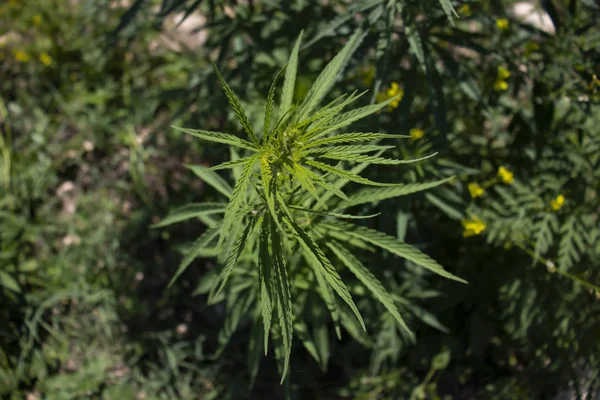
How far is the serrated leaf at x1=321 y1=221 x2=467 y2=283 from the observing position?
1.77 meters

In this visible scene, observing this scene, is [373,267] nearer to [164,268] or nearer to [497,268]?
[497,268]

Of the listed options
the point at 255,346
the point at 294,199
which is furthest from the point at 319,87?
the point at 255,346

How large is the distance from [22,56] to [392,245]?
→ 10.7ft

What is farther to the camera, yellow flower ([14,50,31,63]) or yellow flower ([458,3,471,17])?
yellow flower ([14,50,31,63])

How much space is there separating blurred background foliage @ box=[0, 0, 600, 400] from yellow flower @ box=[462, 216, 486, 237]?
0.01m

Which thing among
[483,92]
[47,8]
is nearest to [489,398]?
[483,92]

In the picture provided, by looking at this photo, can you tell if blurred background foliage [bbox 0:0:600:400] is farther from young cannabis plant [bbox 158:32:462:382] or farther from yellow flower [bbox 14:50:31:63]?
young cannabis plant [bbox 158:32:462:382]

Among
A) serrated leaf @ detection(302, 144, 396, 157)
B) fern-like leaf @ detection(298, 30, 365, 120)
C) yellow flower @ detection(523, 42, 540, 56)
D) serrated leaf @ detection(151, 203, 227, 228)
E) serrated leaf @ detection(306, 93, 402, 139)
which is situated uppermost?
yellow flower @ detection(523, 42, 540, 56)

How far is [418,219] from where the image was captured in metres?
2.71

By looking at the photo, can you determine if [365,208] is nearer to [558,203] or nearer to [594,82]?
[558,203]

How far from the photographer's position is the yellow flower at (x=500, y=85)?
2414mm

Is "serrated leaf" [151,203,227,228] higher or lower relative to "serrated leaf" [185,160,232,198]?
lower

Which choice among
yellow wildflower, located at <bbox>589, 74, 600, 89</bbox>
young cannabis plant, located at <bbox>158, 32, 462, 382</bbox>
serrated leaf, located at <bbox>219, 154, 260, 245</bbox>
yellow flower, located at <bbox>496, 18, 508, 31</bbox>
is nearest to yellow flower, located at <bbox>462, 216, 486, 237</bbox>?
young cannabis plant, located at <bbox>158, 32, 462, 382</bbox>

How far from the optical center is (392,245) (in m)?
1.84
